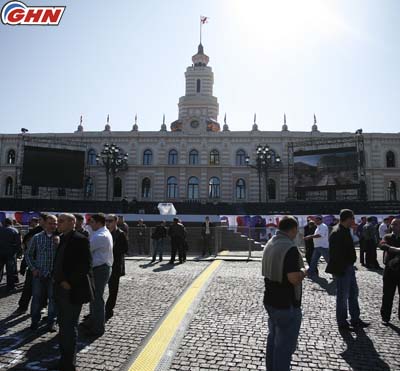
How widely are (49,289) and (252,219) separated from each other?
22594 mm

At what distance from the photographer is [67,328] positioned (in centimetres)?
446

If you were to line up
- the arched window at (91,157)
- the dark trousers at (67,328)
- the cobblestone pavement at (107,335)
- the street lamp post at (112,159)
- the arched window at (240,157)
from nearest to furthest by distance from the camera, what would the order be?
1. the dark trousers at (67,328)
2. the cobblestone pavement at (107,335)
3. the street lamp post at (112,159)
4. the arched window at (240,157)
5. the arched window at (91,157)

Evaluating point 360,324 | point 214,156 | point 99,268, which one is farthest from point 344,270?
point 214,156

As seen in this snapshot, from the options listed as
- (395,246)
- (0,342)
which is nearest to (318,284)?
(395,246)

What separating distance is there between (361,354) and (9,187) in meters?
49.9

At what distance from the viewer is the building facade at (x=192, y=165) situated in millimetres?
43312

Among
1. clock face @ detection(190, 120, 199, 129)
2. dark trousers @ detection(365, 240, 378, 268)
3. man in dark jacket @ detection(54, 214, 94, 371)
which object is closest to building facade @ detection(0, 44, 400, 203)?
clock face @ detection(190, 120, 199, 129)

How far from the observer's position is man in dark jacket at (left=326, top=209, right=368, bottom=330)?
6.04m

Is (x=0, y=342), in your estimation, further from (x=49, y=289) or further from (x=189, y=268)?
(x=189, y=268)

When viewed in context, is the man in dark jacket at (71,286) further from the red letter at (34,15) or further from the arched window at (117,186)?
the arched window at (117,186)

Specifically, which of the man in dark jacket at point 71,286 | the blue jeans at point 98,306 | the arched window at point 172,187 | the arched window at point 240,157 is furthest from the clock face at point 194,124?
the man in dark jacket at point 71,286

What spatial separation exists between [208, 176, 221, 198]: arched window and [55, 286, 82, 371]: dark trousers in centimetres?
3962

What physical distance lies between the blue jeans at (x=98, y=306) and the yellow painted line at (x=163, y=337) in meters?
0.92

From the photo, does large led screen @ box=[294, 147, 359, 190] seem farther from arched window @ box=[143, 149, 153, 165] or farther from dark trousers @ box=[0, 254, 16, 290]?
dark trousers @ box=[0, 254, 16, 290]
